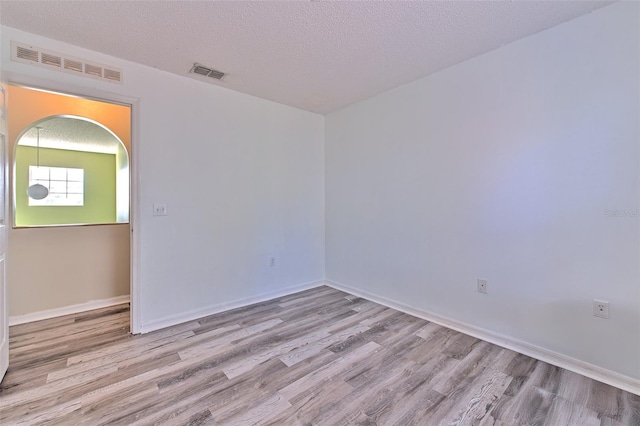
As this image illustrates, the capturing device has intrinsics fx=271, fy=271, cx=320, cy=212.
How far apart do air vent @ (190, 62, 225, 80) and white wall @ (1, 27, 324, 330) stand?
0.20 meters

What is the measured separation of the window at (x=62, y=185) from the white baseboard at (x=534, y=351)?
788cm

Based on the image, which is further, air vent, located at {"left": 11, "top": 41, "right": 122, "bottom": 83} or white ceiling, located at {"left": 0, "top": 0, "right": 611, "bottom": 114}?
air vent, located at {"left": 11, "top": 41, "right": 122, "bottom": 83}

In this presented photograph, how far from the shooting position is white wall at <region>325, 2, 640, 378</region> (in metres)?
1.76

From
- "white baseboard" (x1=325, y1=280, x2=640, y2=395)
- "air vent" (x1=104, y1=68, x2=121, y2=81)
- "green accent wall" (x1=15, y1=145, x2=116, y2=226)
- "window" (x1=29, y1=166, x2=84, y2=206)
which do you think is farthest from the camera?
"green accent wall" (x1=15, y1=145, x2=116, y2=226)

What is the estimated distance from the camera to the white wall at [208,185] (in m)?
2.48

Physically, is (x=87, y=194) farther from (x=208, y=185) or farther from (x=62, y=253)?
(x=208, y=185)

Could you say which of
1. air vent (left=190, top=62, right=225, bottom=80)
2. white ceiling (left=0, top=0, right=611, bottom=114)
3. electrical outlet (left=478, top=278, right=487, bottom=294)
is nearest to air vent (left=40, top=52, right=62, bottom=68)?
white ceiling (left=0, top=0, right=611, bottom=114)

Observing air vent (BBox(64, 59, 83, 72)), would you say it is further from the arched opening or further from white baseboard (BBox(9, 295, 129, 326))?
the arched opening

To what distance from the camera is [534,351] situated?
209 cm

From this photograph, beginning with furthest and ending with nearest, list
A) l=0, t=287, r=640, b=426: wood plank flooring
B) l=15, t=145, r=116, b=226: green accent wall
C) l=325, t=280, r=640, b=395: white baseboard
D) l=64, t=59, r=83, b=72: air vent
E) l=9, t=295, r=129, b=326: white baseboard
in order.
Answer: l=15, t=145, r=116, b=226: green accent wall, l=9, t=295, r=129, b=326: white baseboard, l=64, t=59, r=83, b=72: air vent, l=325, t=280, r=640, b=395: white baseboard, l=0, t=287, r=640, b=426: wood plank flooring

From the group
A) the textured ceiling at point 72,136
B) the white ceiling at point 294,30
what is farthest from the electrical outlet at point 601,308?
the textured ceiling at point 72,136

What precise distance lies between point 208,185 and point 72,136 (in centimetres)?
424

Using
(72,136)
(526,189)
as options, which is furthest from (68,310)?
(526,189)

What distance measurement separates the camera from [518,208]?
2.17 meters
